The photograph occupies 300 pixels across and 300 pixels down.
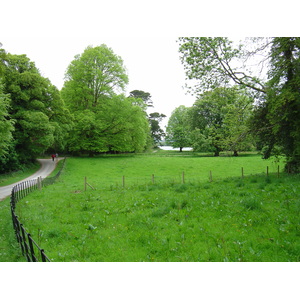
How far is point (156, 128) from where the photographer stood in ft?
249

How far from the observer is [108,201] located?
1230 cm

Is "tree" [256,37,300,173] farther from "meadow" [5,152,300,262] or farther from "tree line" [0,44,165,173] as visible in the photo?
"tree line" [0,44,165,173]

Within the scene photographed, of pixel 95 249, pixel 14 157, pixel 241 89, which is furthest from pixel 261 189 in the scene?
pixel 14 157

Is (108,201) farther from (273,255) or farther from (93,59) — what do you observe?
(93,59)

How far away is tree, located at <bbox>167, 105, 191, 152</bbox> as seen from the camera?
63.8 m

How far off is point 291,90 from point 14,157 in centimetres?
2727

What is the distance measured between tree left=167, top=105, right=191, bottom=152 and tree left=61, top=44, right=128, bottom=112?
23.6 metres

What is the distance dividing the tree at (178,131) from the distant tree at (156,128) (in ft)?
15.3

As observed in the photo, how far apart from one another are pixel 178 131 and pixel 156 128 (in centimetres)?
1239

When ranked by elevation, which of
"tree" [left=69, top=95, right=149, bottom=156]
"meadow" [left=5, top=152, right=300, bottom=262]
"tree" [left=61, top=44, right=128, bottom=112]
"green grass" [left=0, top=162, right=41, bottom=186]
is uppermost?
"tree" [left=61, top=44, right=128, bottom=112]

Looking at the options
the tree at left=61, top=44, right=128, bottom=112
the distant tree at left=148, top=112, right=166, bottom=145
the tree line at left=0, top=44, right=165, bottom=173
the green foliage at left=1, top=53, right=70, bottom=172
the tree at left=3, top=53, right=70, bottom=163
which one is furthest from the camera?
the distant tree at left=148, top=112, right=166, bottom=145

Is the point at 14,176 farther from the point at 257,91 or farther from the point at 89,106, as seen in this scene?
the point at 257,91

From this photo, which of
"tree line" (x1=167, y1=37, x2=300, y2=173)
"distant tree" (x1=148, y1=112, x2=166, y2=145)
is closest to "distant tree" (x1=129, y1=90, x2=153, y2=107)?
"distant tree" (x1=148, y1=112, x2=166, y2=145)

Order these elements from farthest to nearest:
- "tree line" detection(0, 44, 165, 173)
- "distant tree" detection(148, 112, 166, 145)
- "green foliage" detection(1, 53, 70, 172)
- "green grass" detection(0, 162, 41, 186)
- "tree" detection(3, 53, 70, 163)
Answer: "distant tree" detection(148, 112, 166, 145) < "tree line" detection(0, 44, 165, 173) < "tree" detection(3, 53, 70, 163) < "green foliage" detection(1, 53, 70, 172) < "green grass" detection(0, 162, 41, 186)
